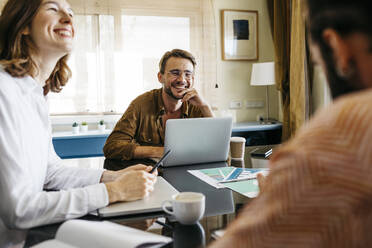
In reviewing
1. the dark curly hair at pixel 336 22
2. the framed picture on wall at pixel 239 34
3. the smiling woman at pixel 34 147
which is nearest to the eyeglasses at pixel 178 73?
the smiling woman at pixel 34 147

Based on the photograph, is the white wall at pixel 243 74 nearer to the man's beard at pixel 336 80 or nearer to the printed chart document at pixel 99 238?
the printed chart document at pixel 99 238

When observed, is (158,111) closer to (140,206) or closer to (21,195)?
(140,206)

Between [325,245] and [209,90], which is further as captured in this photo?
[209,90]

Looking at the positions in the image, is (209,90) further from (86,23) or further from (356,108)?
(356,108)

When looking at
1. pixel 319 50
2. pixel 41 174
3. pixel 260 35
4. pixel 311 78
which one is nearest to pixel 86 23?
pixel 260 35

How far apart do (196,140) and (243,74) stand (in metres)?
2.79

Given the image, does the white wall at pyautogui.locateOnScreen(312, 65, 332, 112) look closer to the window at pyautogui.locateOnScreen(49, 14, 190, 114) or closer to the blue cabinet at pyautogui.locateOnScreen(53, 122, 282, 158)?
the blue cabinet at pyautogui.locateOnScreen(53, 122, 282, 158)

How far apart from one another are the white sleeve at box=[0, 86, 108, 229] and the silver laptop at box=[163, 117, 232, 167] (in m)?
0.64

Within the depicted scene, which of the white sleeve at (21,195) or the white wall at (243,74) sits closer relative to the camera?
the white sleeve at (21,195)

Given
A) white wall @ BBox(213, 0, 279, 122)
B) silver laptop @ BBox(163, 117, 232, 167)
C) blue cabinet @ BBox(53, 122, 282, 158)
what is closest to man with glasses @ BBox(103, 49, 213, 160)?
silver laptop @ BBox(163, 117, 232, 167)

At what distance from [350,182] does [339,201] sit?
0.02m

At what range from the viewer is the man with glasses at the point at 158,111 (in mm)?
1896

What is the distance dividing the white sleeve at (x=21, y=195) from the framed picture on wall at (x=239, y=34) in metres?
3.40

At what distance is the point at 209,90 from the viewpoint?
13.3 feet
